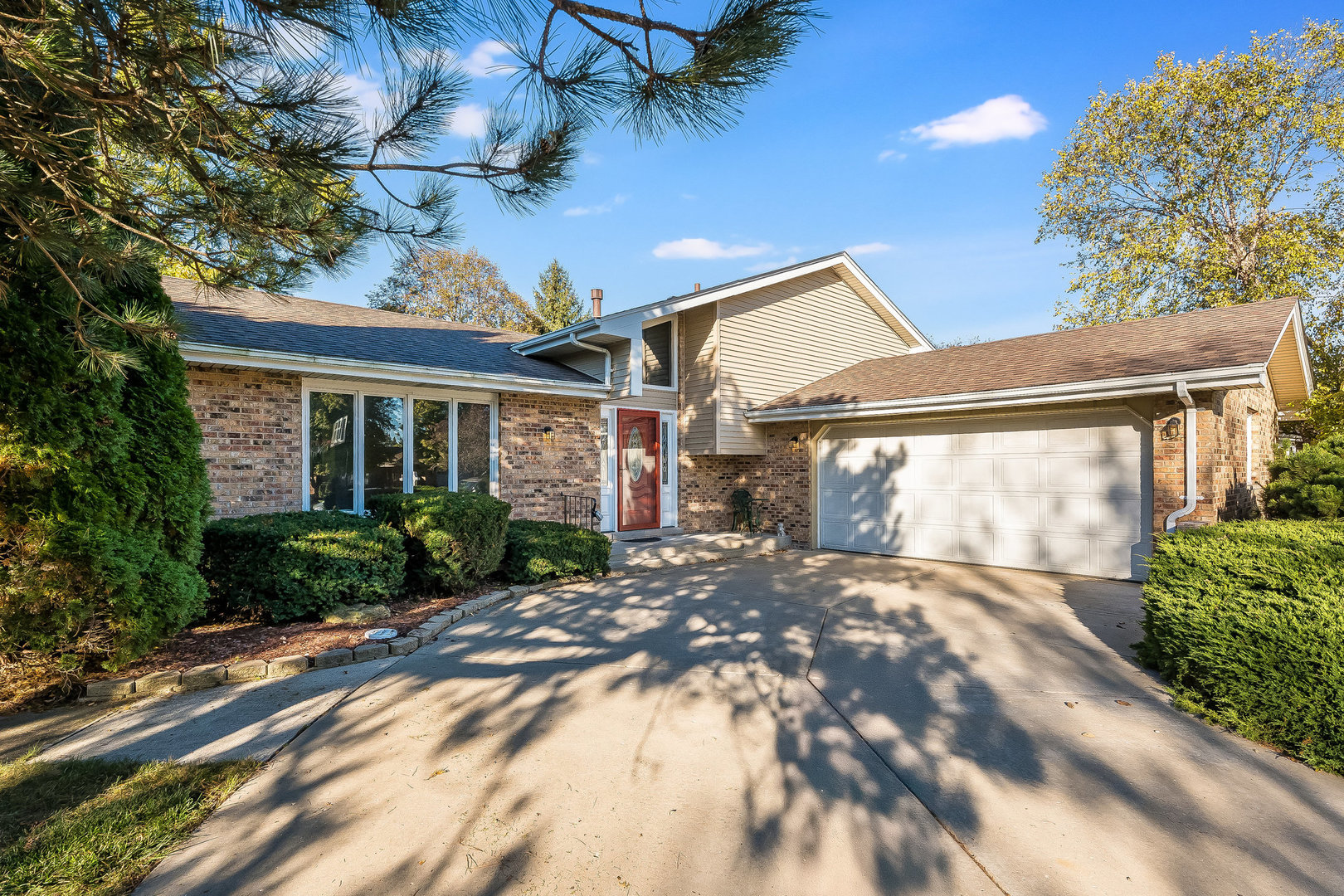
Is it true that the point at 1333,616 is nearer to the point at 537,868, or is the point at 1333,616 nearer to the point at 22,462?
the point at 537,868

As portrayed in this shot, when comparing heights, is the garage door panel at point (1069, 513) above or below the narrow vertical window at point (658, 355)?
below

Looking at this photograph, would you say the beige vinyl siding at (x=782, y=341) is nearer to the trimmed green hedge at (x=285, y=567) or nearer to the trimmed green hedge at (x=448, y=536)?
the trimmed green hedge at (x=448, y=536)

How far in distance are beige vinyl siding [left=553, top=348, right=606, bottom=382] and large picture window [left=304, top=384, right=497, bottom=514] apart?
2236mm

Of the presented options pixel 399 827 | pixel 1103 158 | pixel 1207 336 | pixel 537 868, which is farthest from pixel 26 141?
pixel 1103 158

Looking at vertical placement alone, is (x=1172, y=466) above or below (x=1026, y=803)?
above

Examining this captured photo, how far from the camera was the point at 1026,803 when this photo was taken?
2984 millimetres

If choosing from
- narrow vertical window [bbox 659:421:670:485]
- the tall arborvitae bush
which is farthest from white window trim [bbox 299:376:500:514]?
narrow vertical window [bbox 659:421:670:485]

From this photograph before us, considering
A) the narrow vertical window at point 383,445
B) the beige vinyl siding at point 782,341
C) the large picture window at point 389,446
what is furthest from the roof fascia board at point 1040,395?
the narrow vertical window at point 383,445

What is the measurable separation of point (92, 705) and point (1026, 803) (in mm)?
5711

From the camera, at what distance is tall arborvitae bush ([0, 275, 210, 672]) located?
3.99m

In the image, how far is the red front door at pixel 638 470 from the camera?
11266 millimetres

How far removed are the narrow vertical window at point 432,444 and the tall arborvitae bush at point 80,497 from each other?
3979mm

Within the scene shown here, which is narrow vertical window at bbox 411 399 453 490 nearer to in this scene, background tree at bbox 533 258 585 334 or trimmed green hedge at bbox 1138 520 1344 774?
trimmed green hedge at bbox 1138 520 1344 774

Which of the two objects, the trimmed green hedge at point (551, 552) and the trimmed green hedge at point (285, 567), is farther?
the trimmed green hedge at point (551, 552)
